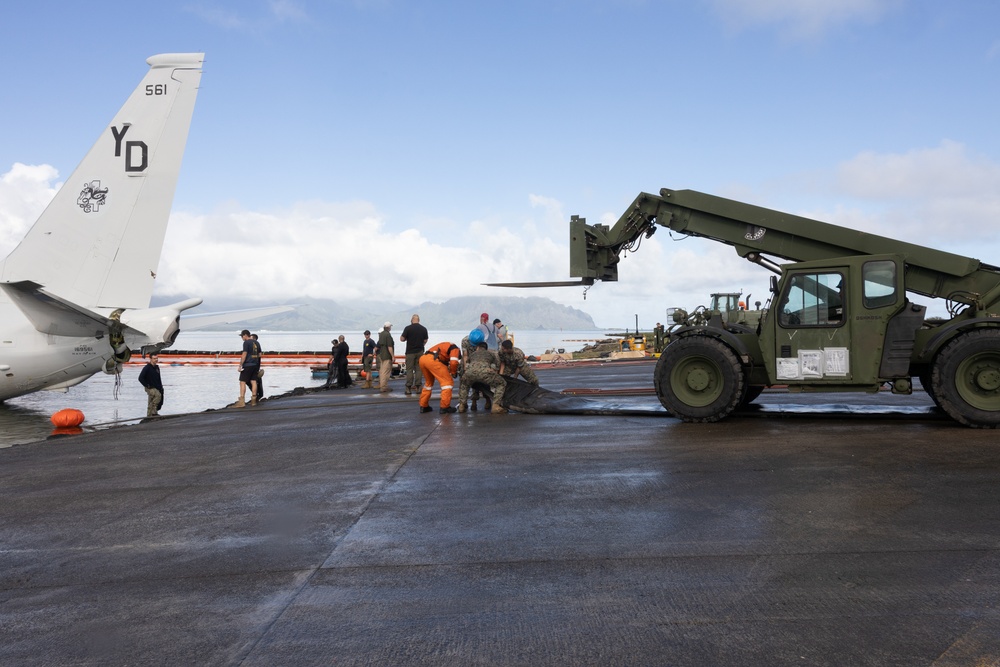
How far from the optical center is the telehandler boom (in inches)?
371

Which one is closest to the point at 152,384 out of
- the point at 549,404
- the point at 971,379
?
the point at 549,404

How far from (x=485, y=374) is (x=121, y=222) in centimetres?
877

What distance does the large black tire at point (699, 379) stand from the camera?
10.4m

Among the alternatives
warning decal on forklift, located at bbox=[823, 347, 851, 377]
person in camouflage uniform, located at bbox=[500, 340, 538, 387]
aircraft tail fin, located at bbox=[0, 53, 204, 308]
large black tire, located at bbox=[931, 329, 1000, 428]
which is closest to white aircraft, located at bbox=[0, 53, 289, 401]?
aircraft tail fin, located at bbox=[0, 53, 204, 308]

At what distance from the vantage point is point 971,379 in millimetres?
9430

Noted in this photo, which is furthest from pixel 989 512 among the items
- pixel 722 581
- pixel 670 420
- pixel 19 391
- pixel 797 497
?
pixel 19 391

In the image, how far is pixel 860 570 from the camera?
446cm

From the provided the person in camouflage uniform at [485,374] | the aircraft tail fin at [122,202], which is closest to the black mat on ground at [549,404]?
the person in camouflage uniform at [485,374]

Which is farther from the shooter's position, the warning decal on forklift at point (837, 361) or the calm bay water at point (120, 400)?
the calm bay water at point (120, 400)

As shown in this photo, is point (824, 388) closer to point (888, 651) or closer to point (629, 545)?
point (629, 545)

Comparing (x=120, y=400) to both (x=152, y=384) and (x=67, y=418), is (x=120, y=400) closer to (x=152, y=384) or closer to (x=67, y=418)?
(x=152, y=384)

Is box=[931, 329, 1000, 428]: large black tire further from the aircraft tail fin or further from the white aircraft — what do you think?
the aircraft tail fin

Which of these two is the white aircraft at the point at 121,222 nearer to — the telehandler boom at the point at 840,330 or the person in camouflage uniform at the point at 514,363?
the person in camouflage uniform at the point at 514,363

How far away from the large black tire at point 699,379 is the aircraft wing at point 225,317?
8999mm
